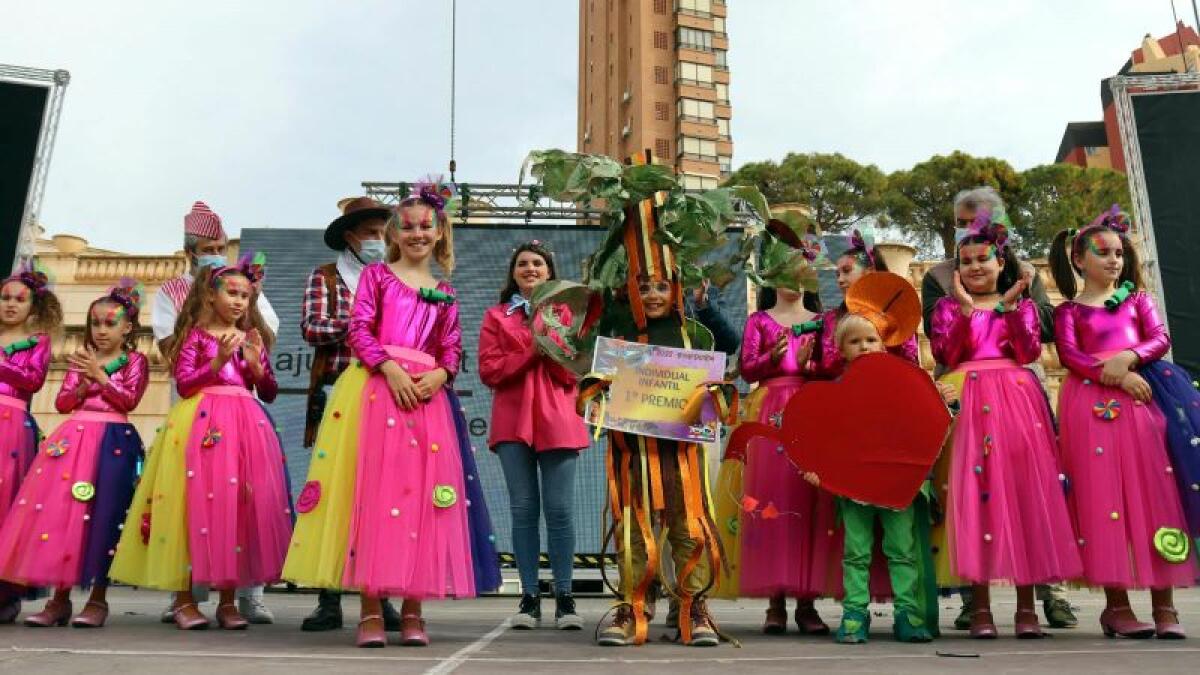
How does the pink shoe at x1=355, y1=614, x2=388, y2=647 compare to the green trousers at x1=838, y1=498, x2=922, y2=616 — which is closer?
the pink shoe at x1=355, y1=614, x2=388, y2=647

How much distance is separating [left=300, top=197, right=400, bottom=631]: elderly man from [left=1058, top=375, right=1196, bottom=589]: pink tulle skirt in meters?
2.61

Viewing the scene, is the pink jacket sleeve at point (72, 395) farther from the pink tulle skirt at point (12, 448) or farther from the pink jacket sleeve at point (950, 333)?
the pink jacket sleeve at point (950, 333)

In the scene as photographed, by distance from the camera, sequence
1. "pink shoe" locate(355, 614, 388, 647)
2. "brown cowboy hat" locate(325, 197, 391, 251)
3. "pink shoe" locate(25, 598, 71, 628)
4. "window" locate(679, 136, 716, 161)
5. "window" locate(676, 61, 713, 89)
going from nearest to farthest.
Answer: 1. "pink shoe" locate(355, 614, 388, 647)
2. "pink shoe" locate(25, 598, 71, 628)
3. "brown cowboy hat" locate(325, 197, 391, 251)
4. "window" locate(679, 136, 716, 161)
5. "window" locate(676, 61, 713, 89)

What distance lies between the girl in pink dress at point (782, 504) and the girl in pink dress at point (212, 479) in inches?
72.7

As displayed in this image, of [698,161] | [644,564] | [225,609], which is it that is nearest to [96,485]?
[225,609]

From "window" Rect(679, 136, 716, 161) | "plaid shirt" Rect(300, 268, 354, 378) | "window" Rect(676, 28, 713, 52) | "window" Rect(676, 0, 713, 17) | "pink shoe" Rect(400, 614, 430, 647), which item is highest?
"window" Rect(676, 0, 713, 17)

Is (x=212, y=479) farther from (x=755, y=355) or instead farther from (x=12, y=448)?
(x=755, y=355)

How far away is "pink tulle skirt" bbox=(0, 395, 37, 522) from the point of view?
14.6ft

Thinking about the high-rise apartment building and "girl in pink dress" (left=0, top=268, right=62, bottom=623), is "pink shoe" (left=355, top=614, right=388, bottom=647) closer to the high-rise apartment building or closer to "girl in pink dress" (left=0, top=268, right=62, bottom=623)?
"girl in pink dress" (left=0, top=268, right=62, bottom=623)

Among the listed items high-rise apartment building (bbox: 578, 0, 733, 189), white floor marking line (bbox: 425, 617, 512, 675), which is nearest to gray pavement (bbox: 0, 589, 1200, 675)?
white floor marking line (bbox: 425, 617, 512, 675)

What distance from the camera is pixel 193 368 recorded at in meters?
4.22

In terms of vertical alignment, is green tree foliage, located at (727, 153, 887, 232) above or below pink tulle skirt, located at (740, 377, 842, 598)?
above

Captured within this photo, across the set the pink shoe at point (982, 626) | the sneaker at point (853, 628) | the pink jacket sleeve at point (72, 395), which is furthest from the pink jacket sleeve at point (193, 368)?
the pink shoe at point (982, 626)

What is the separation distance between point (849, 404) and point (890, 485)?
12.4 inches
